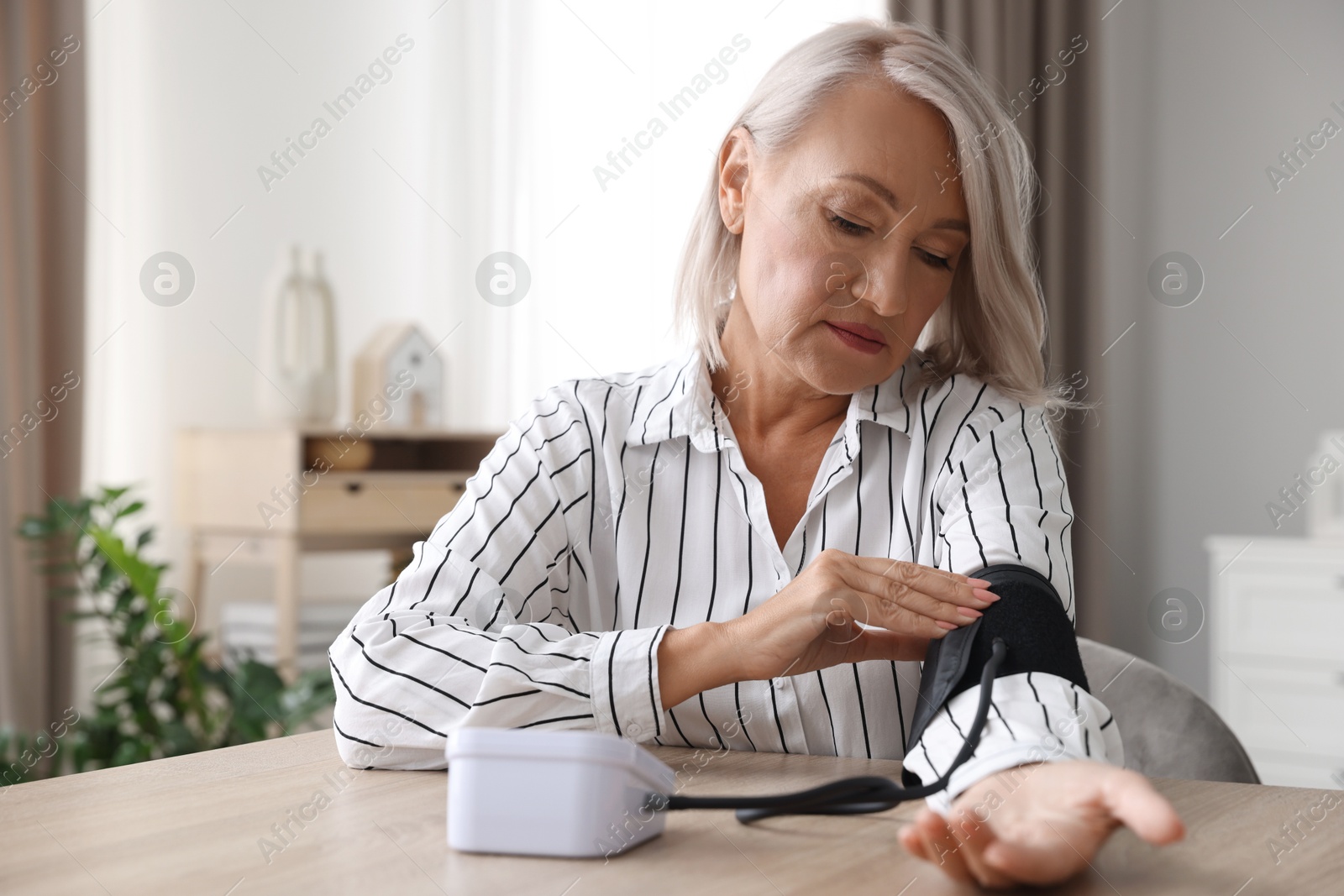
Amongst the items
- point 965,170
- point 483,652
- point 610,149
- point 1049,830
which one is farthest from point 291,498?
→ point 1049,830

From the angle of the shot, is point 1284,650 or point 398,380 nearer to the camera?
point 1284,650

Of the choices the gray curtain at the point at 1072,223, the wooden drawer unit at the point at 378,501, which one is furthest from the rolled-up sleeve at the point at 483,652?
the gray curtain at the point at 1072,223

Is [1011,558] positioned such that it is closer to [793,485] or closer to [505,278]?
[793,485]

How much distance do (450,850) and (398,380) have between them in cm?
250

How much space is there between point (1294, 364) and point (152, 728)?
3040 mm

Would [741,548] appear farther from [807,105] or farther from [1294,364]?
[1294,364]

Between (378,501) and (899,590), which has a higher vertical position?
(899,590)

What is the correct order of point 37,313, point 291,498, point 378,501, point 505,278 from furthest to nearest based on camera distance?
point 505,278, point 378,501, point 291,498, point 37,313

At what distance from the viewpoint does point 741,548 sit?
1.07m

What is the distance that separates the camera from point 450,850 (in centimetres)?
63

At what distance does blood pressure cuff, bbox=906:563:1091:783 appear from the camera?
771mm

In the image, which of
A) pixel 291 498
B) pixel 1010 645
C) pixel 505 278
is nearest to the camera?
pixel 1010 645

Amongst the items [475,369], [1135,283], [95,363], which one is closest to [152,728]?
[95,363]

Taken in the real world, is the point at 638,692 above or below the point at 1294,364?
below
